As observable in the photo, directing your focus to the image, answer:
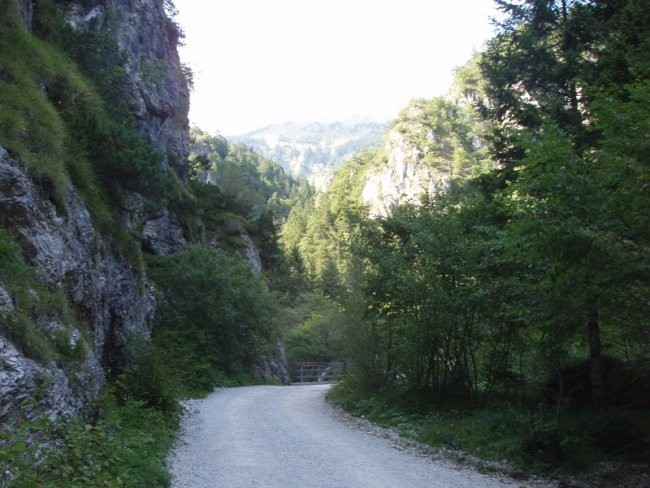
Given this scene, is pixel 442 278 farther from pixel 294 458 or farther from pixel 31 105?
pixel 31 105

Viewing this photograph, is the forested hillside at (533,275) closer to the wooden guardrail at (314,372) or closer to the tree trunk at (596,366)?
the tree trunk at (596,366)

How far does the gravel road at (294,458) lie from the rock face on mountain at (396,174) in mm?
81643

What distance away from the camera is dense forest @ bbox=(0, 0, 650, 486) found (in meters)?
6.66

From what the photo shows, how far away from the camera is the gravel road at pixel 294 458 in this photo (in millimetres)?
7594

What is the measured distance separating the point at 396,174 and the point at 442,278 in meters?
91.8

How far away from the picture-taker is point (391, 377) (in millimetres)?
15625

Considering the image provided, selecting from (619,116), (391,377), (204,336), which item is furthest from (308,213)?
(619,116)

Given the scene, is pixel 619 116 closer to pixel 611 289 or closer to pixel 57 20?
pixel 611 289

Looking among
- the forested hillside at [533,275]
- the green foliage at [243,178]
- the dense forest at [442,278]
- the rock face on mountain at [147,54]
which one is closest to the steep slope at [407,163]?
the green foliage at [243,178]

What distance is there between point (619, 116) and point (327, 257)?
61731 millimetres

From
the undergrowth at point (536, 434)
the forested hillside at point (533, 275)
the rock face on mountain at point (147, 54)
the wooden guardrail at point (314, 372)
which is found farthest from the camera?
the wooden guardrail at point (314, 372)

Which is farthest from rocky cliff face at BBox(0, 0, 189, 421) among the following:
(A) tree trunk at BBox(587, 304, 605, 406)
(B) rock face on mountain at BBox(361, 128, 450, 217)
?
(B) rock face on mountain at BBox(361, 128, 450, 217)

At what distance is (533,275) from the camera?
881 centimetres

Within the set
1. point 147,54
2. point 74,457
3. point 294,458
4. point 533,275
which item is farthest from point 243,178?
point 74,457
